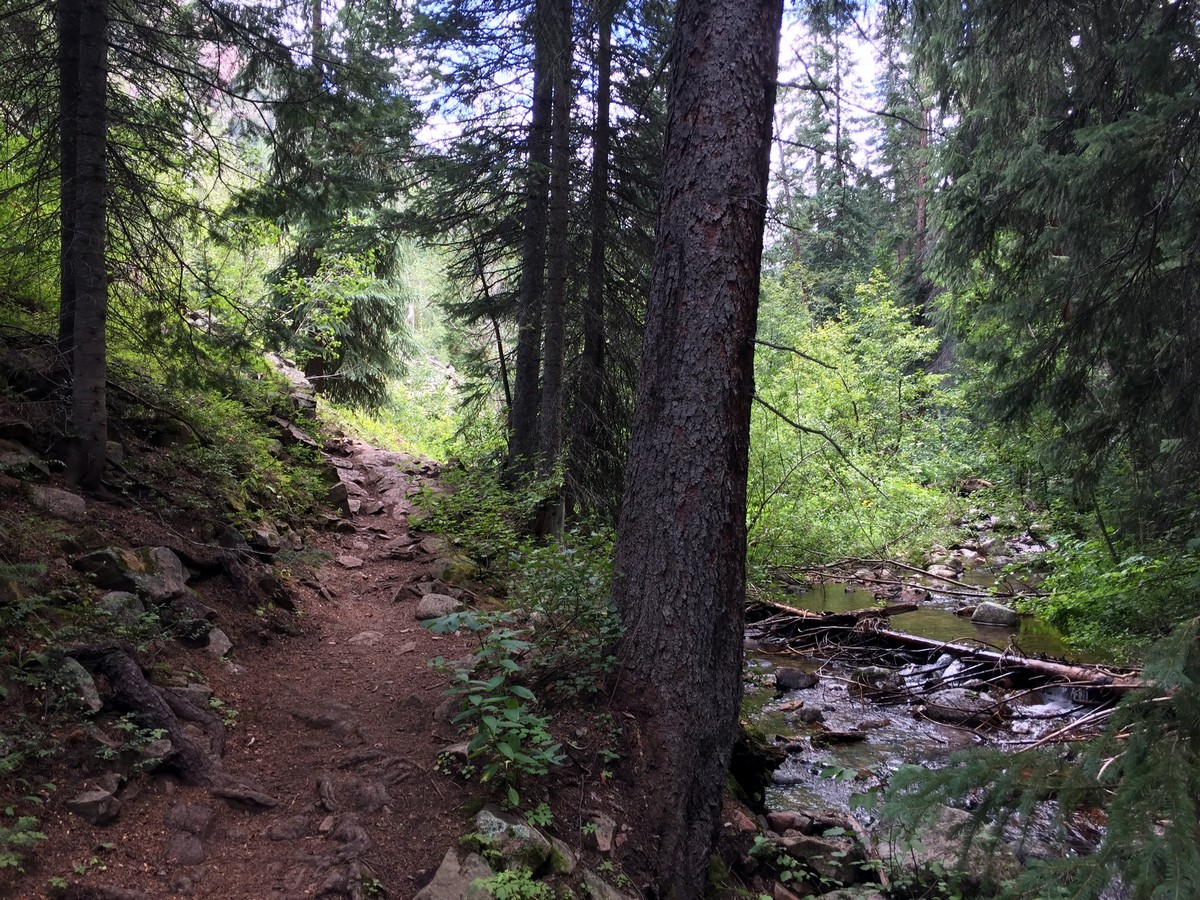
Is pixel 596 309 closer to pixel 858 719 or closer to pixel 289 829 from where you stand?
pixel 858 719

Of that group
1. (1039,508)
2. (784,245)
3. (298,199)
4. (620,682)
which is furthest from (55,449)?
(784,245)

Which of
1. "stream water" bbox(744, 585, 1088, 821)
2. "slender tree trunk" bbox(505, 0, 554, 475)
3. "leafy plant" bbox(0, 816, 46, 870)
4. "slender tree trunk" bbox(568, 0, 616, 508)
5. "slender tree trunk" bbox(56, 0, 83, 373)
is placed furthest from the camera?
"slender tree trunk" bbox(568, 0, 616, 508)

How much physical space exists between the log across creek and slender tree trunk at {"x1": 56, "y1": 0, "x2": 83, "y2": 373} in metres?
8.93

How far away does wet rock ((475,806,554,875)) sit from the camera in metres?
3.13

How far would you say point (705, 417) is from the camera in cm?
396

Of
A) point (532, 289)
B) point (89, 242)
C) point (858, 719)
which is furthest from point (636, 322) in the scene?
point (89, 242)

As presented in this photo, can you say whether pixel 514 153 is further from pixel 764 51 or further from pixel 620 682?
pixel 620 682

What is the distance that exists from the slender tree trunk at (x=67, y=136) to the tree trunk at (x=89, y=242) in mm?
107

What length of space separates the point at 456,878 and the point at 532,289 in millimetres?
8030

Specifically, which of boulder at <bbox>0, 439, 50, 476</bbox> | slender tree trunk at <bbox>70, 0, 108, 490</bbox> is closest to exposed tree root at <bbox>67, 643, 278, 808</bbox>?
boulder at <bbox>0, 439, 50, 476</bbox>

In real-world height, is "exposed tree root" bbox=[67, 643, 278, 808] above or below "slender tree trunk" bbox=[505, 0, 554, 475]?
below

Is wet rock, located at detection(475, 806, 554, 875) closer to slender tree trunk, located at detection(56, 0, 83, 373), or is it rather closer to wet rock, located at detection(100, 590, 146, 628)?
wet rock, located at detection(100, 590, 146, 628)

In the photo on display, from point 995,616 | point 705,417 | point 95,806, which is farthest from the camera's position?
point 995,616

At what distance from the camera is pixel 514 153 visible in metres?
9.94
